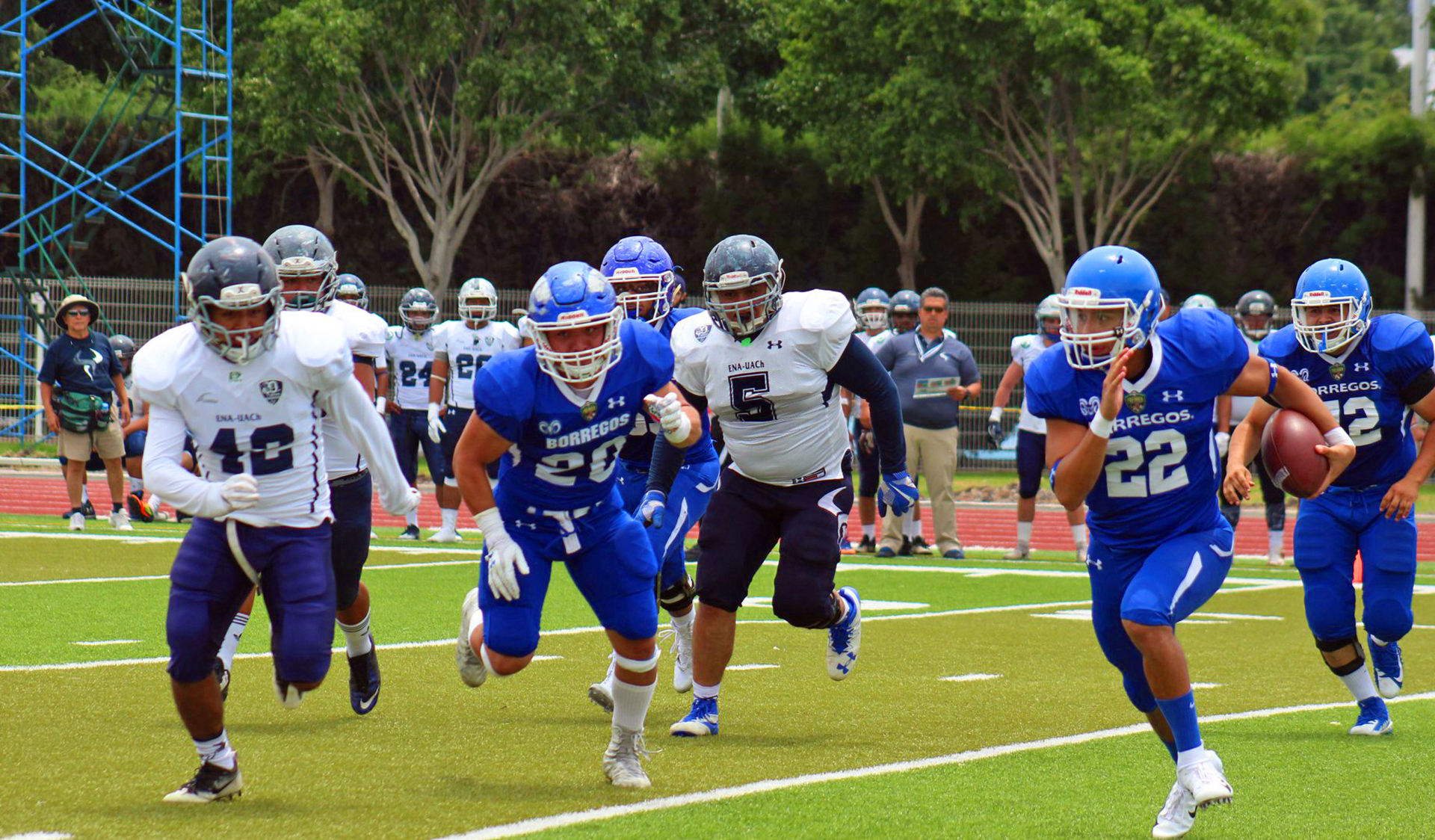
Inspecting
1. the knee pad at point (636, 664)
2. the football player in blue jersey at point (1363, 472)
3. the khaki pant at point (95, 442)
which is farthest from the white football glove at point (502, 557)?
the khaki pant at point (95, 442)

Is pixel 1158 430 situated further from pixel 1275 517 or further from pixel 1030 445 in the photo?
pixel 1275 517

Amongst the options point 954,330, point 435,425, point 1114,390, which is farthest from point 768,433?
point 954,330

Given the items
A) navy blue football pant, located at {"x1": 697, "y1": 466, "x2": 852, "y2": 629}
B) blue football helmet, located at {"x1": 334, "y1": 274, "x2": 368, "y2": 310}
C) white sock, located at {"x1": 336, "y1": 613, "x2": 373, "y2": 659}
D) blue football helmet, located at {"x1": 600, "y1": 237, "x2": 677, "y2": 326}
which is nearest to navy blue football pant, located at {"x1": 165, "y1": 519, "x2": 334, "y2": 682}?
white sock, located at {"x1": 336, "y1": 613, "x2": 373, "y2": 659}

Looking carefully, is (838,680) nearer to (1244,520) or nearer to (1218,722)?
(1218,722)

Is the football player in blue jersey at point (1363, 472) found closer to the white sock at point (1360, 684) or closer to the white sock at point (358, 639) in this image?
the white sock at point (1360, 684)

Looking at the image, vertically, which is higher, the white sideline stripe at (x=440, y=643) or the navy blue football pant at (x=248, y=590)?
the navy blue football pant at (x=248, y=590)

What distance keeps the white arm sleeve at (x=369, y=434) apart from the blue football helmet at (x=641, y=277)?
1.83m

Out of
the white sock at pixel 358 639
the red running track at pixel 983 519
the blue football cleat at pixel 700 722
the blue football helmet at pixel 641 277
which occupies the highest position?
the blue football helmet at pixel 641 277

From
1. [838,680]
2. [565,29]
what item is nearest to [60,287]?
[565,29]

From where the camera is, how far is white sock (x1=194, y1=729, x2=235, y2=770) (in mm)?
4773

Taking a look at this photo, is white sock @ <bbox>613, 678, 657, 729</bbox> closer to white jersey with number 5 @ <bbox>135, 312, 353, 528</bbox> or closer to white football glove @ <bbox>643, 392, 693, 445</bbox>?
white football glove @ <bbox>643, 392, 693, 445</bbox>

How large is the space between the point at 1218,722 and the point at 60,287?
19.1 meters

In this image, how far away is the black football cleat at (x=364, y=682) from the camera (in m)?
6.25

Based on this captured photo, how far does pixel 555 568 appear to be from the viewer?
11.9 meters
